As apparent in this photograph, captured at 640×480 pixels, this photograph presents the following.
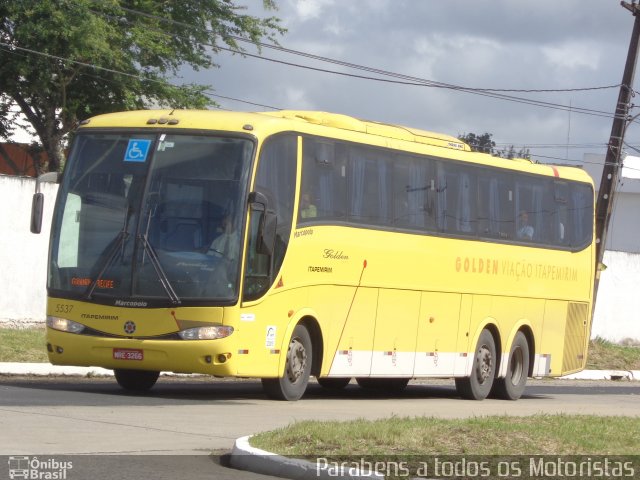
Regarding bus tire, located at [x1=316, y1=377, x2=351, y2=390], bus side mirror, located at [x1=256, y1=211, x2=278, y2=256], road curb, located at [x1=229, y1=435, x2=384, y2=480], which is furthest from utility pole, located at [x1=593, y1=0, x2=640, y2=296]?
road curb, located at [x1=229, y1=435, x2=384, y2=480]

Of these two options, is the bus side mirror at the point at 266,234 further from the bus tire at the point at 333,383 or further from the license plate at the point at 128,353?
the bus tire at the point at 333,383

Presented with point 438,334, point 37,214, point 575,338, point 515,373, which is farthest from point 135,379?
point 575,338

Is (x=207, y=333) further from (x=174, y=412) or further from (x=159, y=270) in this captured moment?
(x=174, y=412)

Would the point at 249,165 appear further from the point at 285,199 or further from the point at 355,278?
the point at 355,278

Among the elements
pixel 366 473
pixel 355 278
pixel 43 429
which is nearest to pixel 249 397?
pixel 355 278

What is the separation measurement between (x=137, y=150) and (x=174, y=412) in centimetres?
368

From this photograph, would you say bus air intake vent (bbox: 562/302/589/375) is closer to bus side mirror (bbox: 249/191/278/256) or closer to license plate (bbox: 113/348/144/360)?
bus side mirror (bbox: 249/191/278/256)

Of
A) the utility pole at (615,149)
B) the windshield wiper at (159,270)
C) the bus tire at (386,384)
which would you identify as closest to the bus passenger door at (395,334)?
the bus tire at (386,384)

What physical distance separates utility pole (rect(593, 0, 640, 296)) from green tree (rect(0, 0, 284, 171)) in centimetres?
1020

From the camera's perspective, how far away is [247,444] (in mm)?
10656

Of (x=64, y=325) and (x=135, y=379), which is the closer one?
(x=64, y=325)

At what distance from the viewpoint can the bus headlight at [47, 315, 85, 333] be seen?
16062 mm

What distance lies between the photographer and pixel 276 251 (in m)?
16.3

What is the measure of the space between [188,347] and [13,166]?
2909 centimetres
